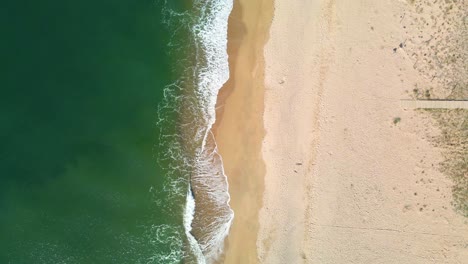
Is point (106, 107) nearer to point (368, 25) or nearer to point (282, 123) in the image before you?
point (282, 123)

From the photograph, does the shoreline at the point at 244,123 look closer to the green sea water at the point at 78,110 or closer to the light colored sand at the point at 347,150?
the light colored sand at the point at 347,150

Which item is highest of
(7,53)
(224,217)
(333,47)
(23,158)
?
(333,47)

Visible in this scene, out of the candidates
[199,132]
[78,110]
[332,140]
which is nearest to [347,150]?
[332,140]

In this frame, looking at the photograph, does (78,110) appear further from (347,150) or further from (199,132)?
(347,150)

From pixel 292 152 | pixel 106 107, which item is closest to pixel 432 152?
pixel 292 152

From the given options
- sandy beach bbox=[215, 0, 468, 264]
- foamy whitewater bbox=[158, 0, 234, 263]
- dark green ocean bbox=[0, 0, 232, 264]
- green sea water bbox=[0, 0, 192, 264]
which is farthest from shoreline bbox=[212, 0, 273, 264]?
green sea water bbox=[0, 0, 192, 264]

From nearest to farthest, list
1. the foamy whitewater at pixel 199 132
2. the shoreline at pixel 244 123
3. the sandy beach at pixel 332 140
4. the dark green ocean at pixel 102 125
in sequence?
the sandy beach at pixel 332 140 → the shoreline at pixel 244 123 → the foamy whitewater at pixel 199 132 → the dark green ocean at pixel 102 125

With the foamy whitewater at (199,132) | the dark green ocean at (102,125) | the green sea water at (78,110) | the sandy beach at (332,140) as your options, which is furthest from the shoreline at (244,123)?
the green sea water at (78,110)
